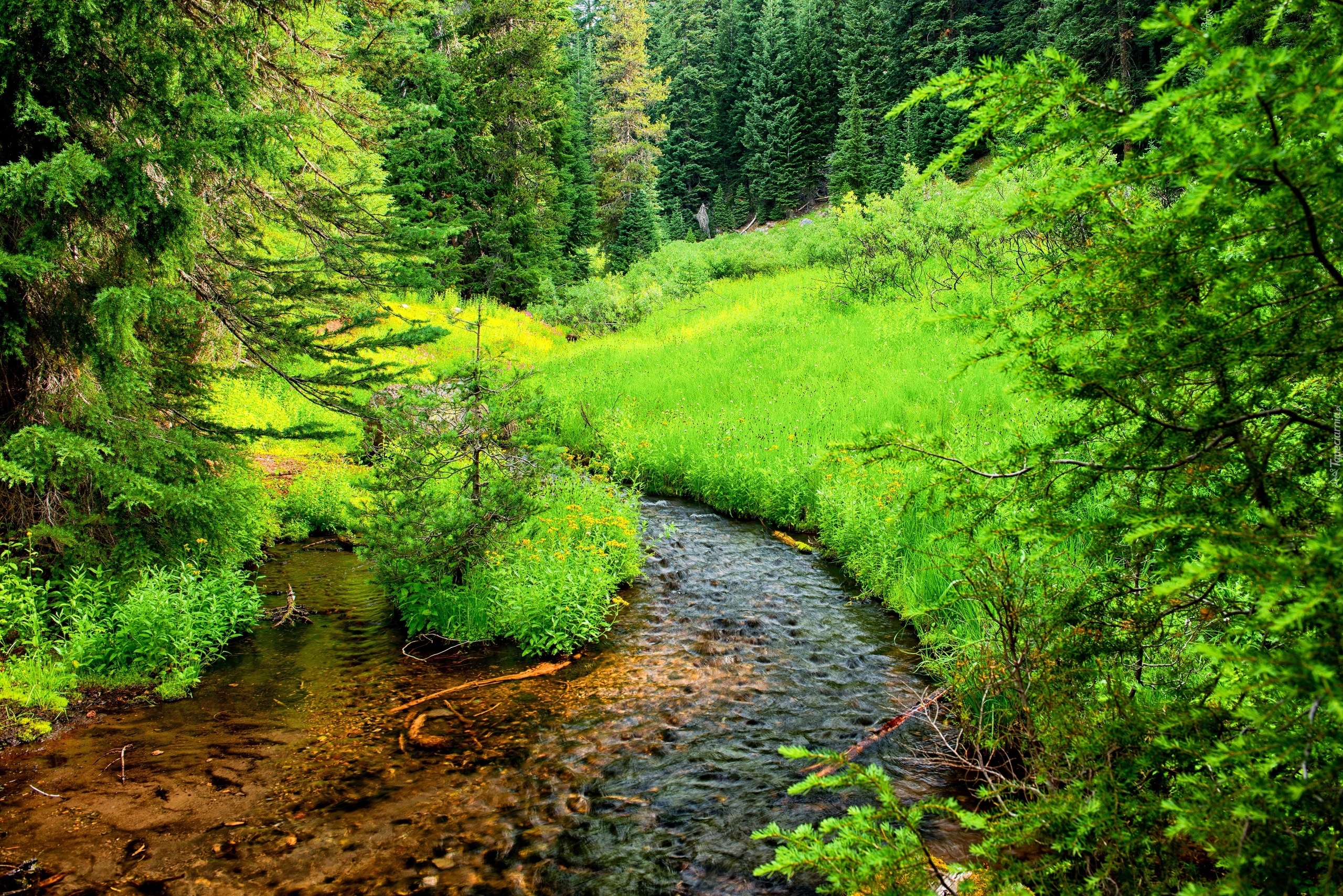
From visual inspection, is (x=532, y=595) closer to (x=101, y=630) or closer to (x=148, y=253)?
(x=101, y=630)

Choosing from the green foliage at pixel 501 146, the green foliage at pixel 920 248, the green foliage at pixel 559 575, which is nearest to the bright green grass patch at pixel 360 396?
the green foliage at pixel 501 146

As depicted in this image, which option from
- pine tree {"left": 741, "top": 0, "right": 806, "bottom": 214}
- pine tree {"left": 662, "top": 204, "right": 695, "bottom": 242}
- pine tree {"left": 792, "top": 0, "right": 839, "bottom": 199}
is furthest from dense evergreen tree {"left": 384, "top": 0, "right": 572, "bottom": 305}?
pine tree {"left": 792, "top": 0, "right": 839, "bottom": 199}

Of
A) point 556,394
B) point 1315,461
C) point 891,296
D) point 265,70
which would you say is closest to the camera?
point 1315,461

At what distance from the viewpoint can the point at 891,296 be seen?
17156 millimetres

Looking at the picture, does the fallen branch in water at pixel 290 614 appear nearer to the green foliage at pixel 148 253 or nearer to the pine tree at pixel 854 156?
the green foliage at pixel 148 253

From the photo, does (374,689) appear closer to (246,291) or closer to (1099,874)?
(246,291)

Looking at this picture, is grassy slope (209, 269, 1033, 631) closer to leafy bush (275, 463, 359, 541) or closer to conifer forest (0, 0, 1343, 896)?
conifer forest (0, 0, 1343, 896)

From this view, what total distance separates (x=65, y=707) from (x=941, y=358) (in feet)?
39.3

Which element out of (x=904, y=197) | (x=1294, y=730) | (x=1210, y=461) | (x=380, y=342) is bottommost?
(x=1294, y=730)

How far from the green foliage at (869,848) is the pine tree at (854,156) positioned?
42693 mm

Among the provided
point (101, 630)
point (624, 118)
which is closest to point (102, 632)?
point (101, 630)

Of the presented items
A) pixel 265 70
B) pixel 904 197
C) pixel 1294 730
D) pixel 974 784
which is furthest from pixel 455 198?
pixel 1294 730

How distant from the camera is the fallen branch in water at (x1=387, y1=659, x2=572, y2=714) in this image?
5.28 metres

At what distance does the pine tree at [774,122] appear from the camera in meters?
54.7
